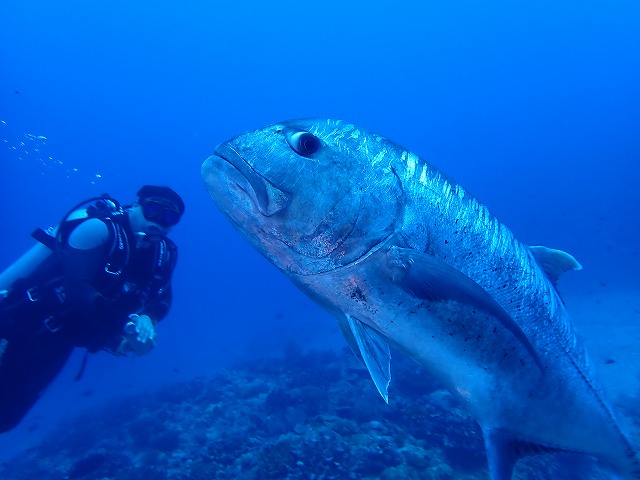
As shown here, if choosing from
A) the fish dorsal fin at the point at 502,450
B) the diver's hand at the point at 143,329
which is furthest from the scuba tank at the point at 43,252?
the fish dorsal fin at the point at 502,450

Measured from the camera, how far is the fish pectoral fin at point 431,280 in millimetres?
1740

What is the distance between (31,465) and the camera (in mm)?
13609

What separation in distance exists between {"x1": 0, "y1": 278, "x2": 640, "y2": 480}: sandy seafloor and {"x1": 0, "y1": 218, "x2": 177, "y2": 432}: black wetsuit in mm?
4839

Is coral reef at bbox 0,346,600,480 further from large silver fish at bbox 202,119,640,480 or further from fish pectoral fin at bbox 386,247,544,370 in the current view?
fish pectoral fin at bbox 386,247,544,370

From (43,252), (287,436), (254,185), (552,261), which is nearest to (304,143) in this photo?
(254,185)

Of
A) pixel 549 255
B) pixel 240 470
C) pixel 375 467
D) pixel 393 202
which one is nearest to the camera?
pixel 393 202

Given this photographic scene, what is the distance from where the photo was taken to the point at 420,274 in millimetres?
1747

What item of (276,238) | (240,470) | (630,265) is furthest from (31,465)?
(630,265)

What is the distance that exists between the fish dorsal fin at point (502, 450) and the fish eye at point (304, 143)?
189 centimetres

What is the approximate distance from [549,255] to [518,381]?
0.94 meters

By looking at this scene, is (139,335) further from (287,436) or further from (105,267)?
(287,436)

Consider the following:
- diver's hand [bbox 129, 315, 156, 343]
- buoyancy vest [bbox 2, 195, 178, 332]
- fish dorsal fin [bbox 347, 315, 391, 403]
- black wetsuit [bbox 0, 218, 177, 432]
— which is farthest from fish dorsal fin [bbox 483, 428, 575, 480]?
buoyancy vest [bbox 2, 195, 178, 332]

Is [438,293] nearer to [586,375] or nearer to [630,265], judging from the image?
[586,375]

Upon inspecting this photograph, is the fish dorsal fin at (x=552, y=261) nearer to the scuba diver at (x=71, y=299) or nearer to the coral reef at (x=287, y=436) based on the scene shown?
the scuba diver at (x=71, y=299)
